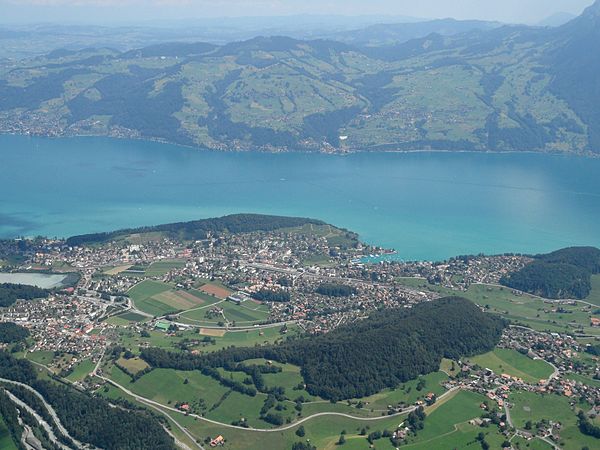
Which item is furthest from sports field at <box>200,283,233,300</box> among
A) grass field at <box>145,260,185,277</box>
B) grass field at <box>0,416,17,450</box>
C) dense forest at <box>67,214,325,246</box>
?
grass field at <box>0,416,17,450</box>

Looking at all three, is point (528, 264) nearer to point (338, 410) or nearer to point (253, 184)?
point (338, 410)

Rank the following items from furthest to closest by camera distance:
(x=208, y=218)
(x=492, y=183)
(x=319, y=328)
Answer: (x=492, y=183), (x=208, y=218), (x=319, y=328)

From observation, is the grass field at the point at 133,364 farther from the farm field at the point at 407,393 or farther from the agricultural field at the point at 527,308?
the agricultural field at the point at 527,308

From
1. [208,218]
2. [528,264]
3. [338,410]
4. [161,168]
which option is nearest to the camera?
[338,410]

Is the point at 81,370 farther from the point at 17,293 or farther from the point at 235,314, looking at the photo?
the point at 17,293

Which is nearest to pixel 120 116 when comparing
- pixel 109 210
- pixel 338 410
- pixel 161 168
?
pixel 161 168

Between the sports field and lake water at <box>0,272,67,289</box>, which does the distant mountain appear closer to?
lake water at <box>0,272,67,289</box>
